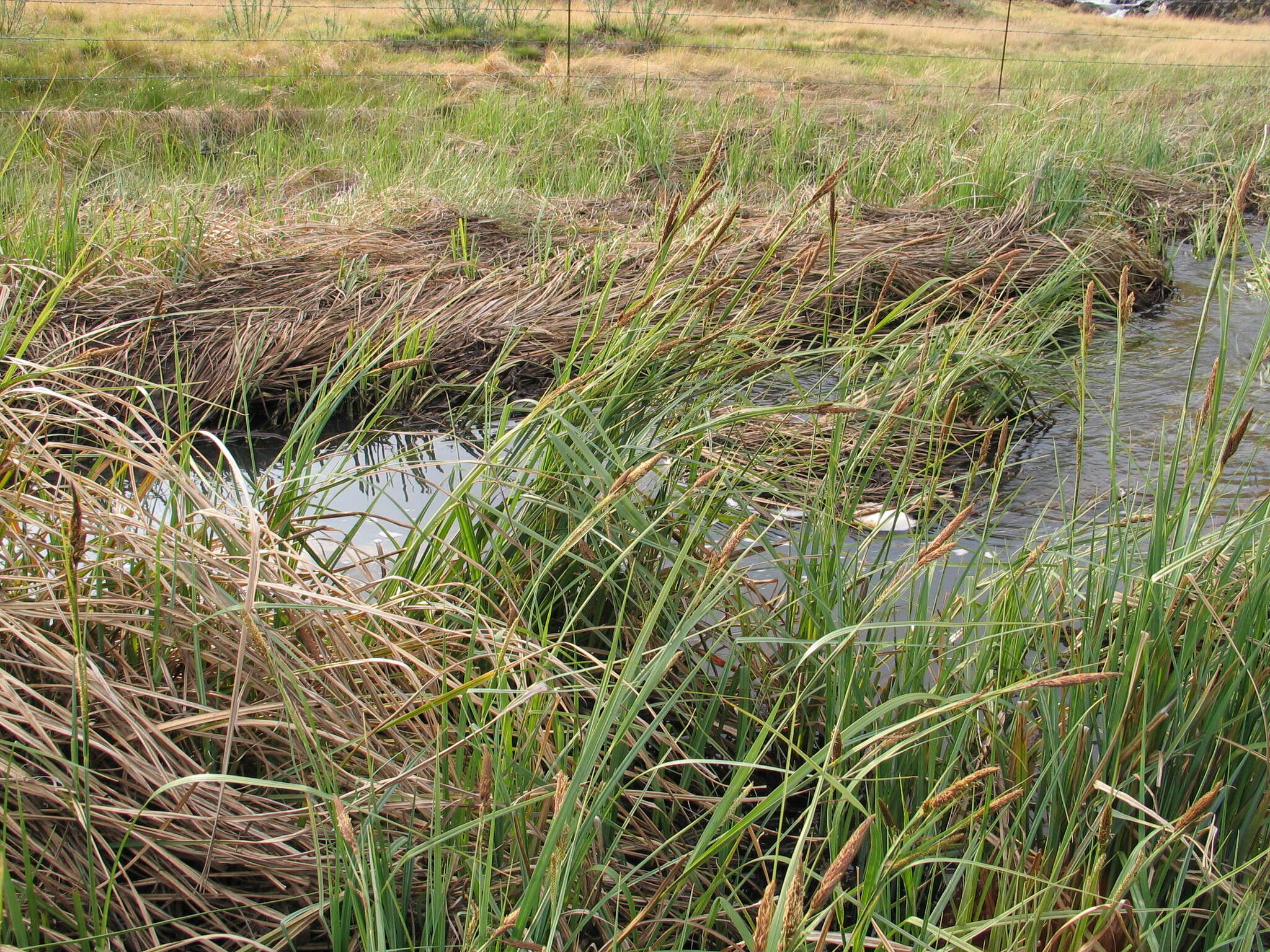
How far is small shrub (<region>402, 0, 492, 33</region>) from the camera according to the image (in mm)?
12617

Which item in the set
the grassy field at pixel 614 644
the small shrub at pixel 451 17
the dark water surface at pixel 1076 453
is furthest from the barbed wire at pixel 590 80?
the dark water surface at pixel 1076 453

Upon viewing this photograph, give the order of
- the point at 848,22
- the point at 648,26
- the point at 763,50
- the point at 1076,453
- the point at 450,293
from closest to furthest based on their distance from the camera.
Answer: the point at 1076,453 < the point at 450,293 < the point at 648,26 < the point at 763,50 < the point at 848,22

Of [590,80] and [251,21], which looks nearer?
[590,80]

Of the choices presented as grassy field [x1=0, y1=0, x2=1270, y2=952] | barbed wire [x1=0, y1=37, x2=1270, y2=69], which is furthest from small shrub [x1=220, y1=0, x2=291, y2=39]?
grassy field [x1=0, y1=0, x2=1270, y2=952]

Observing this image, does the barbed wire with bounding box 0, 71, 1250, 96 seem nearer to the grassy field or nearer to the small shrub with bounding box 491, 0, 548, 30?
the small shrub with bounding box 491, 0, 548, 30

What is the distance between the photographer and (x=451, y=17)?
13156 mm

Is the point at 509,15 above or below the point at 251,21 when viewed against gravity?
above

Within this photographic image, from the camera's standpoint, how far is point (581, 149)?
20.1 feet

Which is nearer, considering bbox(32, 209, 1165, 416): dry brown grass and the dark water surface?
the dark water surface

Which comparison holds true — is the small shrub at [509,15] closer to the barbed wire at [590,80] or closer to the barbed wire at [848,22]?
the barbed wire at [848,22]

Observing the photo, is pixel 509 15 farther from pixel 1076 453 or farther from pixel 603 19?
pixel 1076 453

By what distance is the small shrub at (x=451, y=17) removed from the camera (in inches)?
497

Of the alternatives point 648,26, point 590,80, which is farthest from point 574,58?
point 590,80

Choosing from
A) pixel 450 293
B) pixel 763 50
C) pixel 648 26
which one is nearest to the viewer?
pixel 450 293
